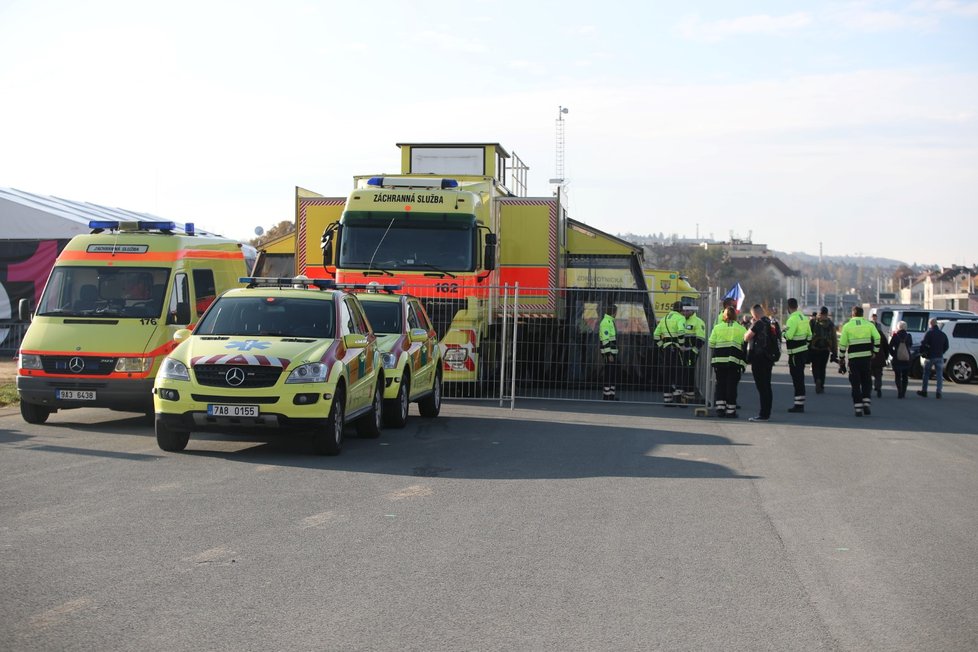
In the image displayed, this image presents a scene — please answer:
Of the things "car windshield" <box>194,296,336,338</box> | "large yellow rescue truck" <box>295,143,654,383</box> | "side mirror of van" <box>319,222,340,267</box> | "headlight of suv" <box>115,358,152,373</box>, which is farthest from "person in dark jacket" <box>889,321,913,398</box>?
"headlight of suv" <box>115,358,152,373</box>

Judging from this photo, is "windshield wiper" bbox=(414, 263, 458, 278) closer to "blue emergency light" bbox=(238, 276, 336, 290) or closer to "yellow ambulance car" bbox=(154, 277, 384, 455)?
"blue emergency light" bbox=(238, 276, 336, 290)

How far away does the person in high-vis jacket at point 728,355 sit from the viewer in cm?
1770

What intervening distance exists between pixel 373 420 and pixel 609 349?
7844 mm

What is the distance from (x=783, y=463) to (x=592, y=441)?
2595 millimetres

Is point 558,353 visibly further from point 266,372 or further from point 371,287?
point 266,372

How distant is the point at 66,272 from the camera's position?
1562cm

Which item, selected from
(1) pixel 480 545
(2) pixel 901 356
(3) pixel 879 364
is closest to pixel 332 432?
(1) pixel 480 545

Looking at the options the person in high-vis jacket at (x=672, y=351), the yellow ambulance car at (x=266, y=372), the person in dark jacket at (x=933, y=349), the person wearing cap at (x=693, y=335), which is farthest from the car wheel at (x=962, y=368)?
the yellow ambulance car at (x=266, y=372)

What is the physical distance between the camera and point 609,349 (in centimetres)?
2089

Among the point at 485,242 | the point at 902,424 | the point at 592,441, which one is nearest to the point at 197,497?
the point at 592,441

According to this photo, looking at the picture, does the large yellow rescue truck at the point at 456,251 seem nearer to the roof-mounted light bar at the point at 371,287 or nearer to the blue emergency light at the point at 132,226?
the roof-mounted light bar at the point at 371,287

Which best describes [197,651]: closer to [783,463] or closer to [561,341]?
[783,463]

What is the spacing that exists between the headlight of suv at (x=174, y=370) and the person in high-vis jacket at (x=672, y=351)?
9.99m

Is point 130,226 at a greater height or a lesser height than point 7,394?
greater
